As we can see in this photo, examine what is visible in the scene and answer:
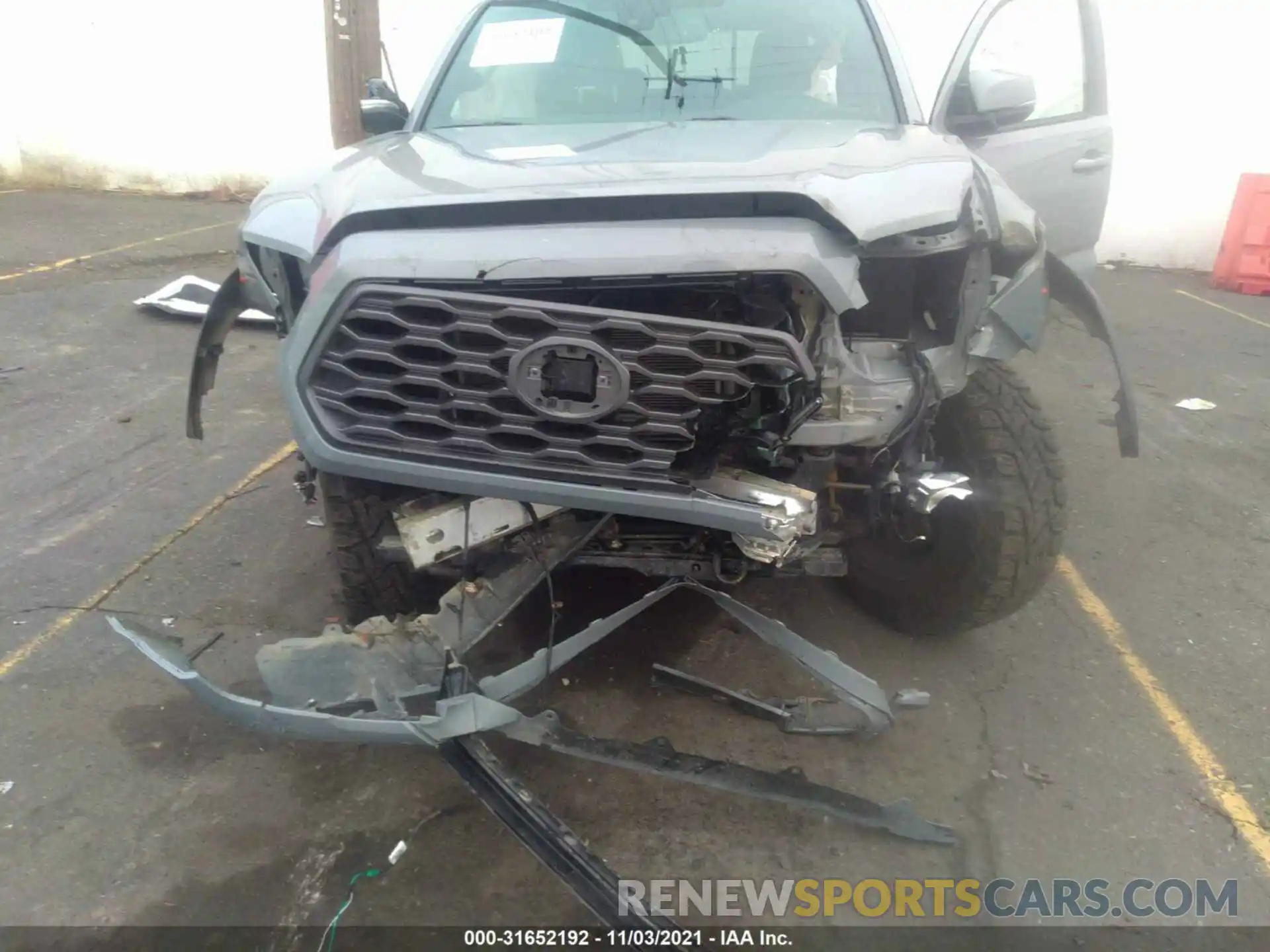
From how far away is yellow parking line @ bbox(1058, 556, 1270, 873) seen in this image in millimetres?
2389

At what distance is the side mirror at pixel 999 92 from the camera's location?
308 cm

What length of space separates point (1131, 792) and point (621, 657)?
154 cm

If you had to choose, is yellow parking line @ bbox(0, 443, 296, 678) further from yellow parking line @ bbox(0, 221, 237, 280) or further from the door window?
yellow parking line @ bbox(0, 221, 237, 280)

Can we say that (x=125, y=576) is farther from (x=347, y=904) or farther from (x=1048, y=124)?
(x=1048, y=124)

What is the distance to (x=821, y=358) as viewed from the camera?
2061mm

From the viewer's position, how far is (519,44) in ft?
11.4

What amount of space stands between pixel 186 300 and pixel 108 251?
→ 264 cm

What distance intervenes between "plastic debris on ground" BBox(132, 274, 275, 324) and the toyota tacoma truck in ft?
13.2

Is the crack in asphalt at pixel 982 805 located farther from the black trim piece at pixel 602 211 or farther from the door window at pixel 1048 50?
the door window at pixel 1048 50

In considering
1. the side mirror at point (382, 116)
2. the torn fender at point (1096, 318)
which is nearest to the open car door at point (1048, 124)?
the torn fender at point (1096, 318)

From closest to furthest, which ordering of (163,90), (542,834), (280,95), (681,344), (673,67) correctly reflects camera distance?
(681,344), (542,834), (673,67), (280,95), (163,90)

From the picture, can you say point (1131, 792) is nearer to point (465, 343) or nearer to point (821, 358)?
point (821, 358)

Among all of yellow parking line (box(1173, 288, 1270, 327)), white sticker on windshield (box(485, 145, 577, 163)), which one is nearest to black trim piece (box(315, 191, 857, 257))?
white sticker on windshield (box(485, 145, 577, 163))

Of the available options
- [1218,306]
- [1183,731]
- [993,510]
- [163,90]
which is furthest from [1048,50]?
[163,90]
